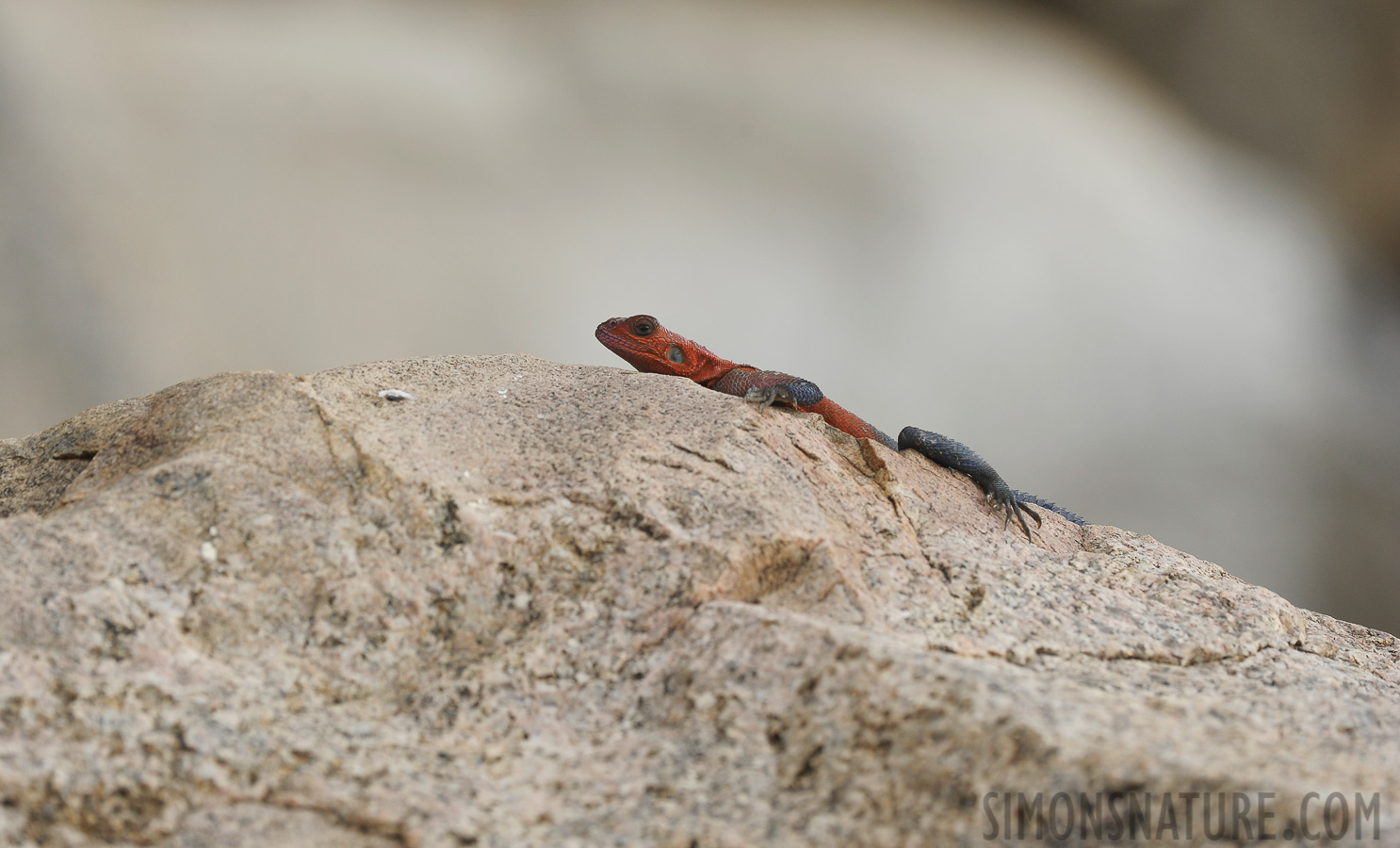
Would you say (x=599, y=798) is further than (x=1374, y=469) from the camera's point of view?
No

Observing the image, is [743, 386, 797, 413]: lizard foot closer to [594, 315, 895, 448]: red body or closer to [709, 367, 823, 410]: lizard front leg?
[709, 367, 823, 410]: lizard front leg

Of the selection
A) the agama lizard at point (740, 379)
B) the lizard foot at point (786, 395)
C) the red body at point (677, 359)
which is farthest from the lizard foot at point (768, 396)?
the red body at point (677, 359)

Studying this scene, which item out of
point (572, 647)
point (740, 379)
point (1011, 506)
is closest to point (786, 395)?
point (740, 379)

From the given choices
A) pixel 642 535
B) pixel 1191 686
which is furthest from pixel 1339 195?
pixel 642 535

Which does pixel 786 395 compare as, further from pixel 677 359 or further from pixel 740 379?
pixel 677 359

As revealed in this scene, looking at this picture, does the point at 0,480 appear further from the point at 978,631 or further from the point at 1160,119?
the point at 1160,119

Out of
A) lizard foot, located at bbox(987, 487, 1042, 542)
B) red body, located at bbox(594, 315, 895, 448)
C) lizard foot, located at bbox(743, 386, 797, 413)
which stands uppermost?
red body, located at bbox(594, 315, 895, 448)

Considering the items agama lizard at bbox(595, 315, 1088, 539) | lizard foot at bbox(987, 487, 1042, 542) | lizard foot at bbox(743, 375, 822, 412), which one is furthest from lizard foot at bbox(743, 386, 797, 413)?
lizard foot at bbox(987, 487, 1042, 542)
